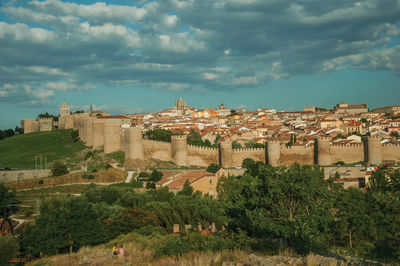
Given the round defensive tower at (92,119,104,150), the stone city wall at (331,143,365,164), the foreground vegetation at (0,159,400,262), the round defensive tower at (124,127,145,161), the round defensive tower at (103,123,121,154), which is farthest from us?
the round defensive tower at (92,119,104,150)

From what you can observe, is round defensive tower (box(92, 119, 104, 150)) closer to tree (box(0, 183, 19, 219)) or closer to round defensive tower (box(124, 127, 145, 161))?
round defensive tower (box(124, 127, 145, 161))

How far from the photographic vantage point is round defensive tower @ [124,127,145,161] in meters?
37.1

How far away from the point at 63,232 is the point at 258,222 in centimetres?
832

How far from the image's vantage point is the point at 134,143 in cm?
3719

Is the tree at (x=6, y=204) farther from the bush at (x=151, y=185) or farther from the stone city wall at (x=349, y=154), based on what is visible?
the stone city wall at (x=349, y=154)

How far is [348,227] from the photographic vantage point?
17953mm

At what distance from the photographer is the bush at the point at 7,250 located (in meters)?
13.0

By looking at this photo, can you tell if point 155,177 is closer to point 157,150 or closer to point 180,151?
point 180,151

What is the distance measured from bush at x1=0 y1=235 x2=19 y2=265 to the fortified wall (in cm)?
2363

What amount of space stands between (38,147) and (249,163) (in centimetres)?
3155

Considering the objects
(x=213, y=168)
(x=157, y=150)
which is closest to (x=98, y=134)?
(x=157, y=150)

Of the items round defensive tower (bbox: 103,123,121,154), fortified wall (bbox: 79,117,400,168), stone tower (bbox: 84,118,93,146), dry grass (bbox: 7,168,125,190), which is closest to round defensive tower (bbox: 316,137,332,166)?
fortified wall (bbox: 79,117,400,168)

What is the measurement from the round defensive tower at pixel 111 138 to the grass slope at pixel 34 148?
21.2 ft

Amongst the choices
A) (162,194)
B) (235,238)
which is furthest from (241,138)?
(235,238)
